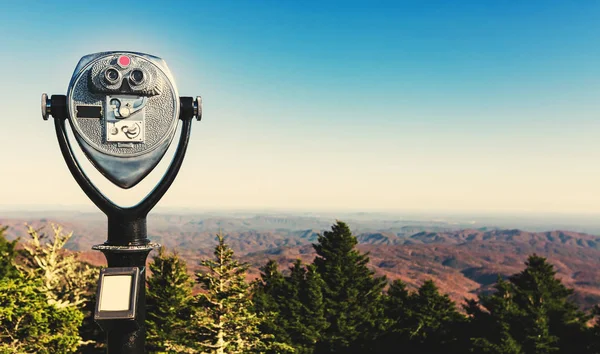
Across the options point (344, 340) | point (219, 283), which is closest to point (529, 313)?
point (344, 340)

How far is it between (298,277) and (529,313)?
13264 millimetres

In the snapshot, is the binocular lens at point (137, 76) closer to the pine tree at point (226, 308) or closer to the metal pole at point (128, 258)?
the metal pole at point (128, 258)

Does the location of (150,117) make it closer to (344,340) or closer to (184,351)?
(184,351)

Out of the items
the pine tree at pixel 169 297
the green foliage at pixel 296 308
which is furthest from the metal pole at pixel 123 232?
the green foliage at pixel 296 308

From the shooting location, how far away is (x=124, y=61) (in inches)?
163

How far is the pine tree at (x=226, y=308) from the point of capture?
14500mm

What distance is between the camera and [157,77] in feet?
13.9

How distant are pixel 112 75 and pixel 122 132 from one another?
1.80ft

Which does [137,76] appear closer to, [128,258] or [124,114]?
[124,114]

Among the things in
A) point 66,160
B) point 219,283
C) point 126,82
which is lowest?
point 219,283

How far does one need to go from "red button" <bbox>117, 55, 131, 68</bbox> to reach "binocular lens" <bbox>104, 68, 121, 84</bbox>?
0.35 feet

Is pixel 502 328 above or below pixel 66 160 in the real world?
below

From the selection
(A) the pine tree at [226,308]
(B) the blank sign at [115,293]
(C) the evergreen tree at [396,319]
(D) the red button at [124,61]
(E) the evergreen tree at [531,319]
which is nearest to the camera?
(B) the blank sign at [115,293]

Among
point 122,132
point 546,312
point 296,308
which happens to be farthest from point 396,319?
point 122,132
